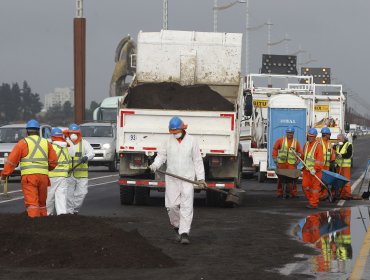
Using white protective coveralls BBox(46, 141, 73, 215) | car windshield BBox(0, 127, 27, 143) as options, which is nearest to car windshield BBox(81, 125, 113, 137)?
car windshield BBox(0, 127, 27, 143)

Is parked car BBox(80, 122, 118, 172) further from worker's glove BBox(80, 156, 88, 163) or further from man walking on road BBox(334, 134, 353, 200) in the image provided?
worker's glove BBox(80, 156, 88, 163)

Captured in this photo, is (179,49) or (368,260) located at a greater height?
(179,49)

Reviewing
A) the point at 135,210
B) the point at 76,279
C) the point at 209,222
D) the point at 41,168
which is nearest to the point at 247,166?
the point at 135,210

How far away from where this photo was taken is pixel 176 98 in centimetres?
2188

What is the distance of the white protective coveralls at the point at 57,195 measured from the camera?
1620cm

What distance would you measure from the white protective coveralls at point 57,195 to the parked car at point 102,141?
68.7 ft

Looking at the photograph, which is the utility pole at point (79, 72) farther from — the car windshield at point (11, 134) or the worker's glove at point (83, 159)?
the worker's glove at point (83, 159)

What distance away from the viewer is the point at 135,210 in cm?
2100

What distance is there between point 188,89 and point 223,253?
356 inches

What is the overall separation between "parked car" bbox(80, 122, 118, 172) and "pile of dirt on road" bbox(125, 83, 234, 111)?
15464mm

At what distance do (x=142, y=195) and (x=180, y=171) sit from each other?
24.8 feet

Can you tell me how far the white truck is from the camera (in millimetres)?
20984

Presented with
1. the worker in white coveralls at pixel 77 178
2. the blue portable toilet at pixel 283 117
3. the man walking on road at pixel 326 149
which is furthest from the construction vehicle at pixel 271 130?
the worker in white coveralls at pixel 77 178

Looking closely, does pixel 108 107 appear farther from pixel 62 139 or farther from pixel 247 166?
pixel 62 139
